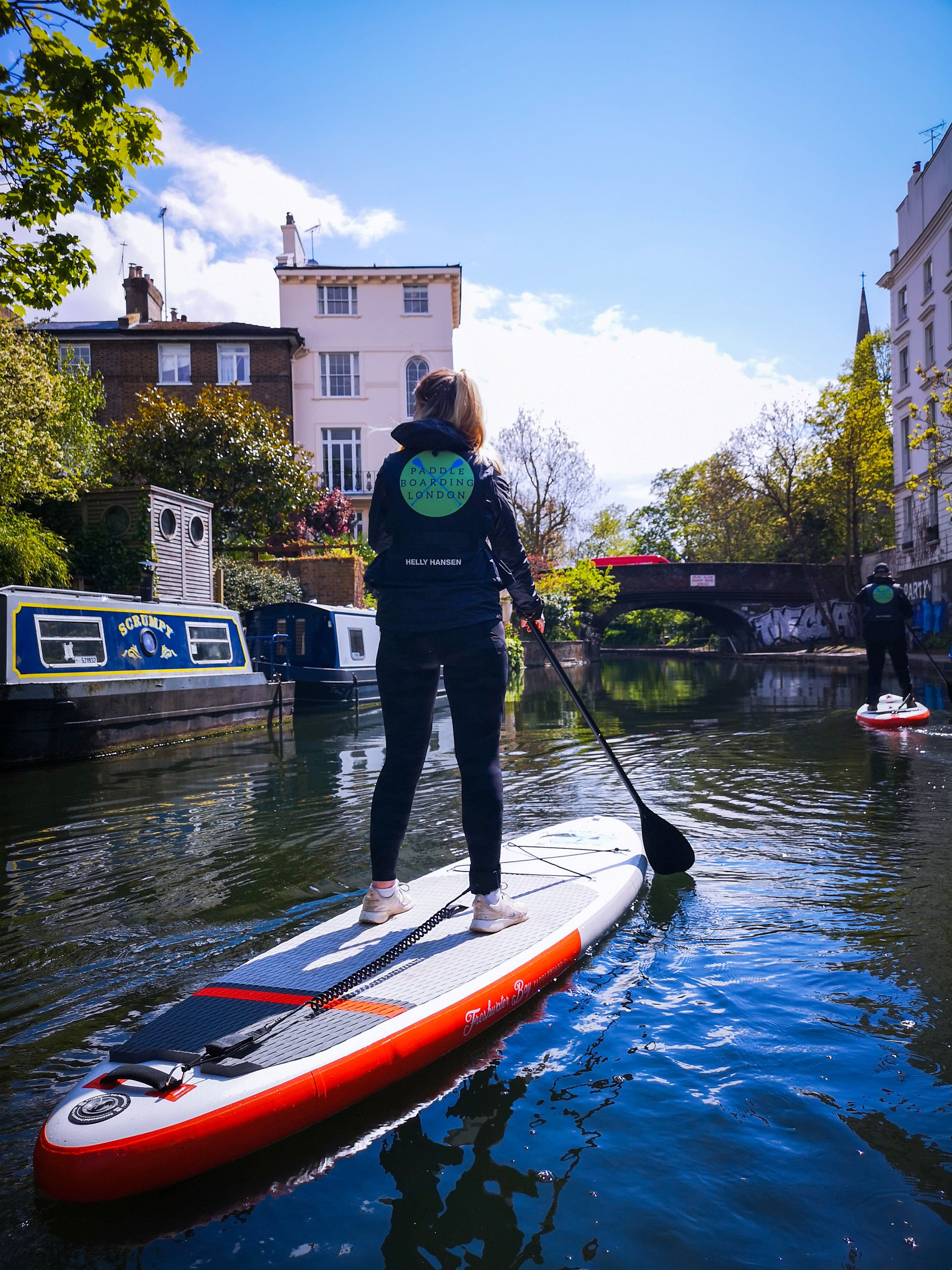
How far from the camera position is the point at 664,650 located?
195 ft

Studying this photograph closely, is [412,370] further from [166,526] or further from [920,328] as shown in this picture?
[920,328]

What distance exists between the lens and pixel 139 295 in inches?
1271

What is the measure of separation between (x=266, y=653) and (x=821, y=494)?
31490 millimetres

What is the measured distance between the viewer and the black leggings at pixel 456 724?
3369 millimetres

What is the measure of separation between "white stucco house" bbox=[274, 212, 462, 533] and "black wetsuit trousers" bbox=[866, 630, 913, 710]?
22161mm

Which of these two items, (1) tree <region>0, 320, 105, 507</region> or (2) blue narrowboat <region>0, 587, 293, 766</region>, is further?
(1) tree <region>0, 320, 105, 507</region>

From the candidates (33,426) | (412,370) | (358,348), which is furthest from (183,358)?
(33,426)

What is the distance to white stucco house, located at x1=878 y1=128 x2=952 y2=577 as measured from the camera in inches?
1257

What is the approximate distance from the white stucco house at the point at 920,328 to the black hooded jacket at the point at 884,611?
21.0 m

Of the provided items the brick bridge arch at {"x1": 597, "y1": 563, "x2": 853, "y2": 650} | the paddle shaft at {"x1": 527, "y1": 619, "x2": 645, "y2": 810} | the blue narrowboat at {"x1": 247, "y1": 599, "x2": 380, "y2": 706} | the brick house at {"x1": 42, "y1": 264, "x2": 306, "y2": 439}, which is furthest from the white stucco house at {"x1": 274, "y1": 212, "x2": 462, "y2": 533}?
the paddle shaft at {"x1": 527, "y1": 619, "x2": 645, "y2": 810}

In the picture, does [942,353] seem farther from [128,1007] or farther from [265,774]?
[128,1007]

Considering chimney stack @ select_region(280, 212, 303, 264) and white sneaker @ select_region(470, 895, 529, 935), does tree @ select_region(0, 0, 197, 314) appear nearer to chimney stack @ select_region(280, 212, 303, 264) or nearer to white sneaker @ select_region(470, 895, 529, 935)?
white sneaker @ select_region(470, 895, 529, 935)

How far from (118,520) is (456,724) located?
1559cm

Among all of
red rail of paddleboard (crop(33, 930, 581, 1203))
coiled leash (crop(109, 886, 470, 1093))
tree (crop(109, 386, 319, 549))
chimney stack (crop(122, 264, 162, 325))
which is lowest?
red rail of paddleboard (crop(33, 930, 581, 1203))
